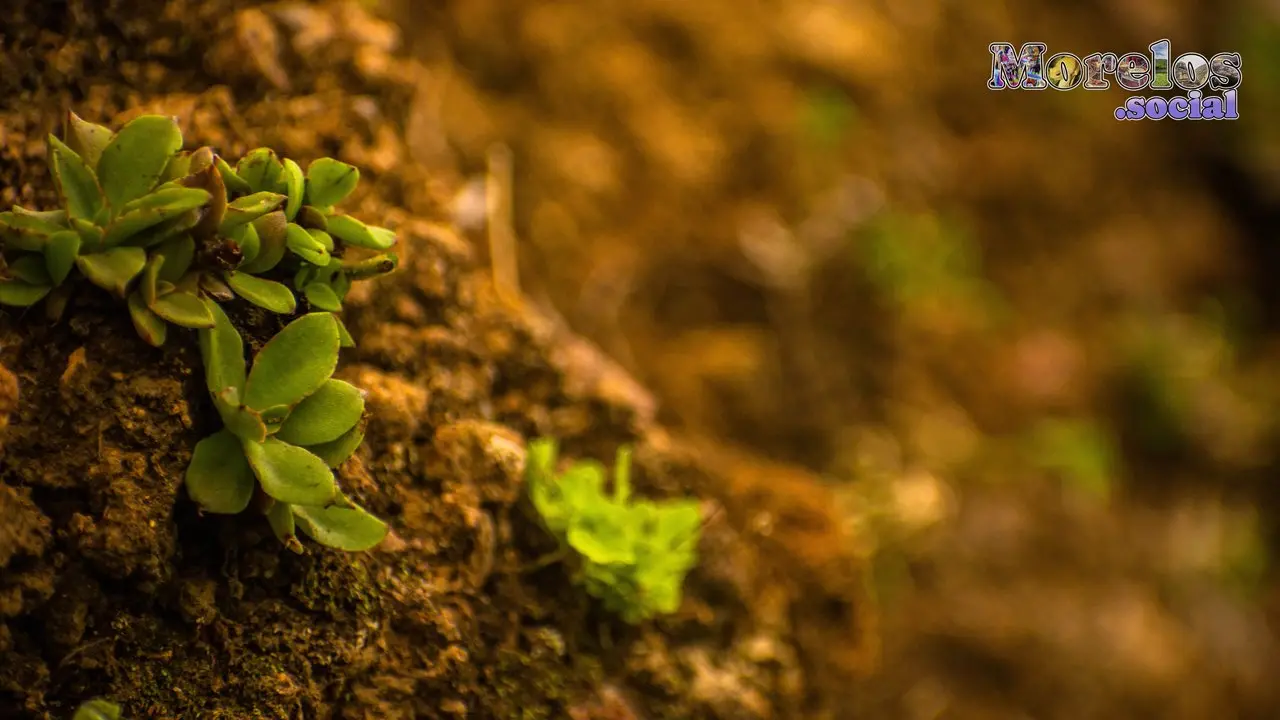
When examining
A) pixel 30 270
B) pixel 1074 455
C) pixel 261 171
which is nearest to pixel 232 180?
pixel 261 171

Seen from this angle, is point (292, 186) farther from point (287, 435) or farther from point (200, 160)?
point (287, 435)

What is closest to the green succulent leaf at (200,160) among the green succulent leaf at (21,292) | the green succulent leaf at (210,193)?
the green succulent leaf at (210,193)

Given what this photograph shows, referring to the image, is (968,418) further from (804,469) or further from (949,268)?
(804,469)

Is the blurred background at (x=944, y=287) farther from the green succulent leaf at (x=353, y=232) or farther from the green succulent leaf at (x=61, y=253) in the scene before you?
the green succulent leaf at (x=61, y=253)

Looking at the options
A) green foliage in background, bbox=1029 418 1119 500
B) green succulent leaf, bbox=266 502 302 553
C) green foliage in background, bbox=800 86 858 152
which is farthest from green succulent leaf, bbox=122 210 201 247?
green foliage in background, bbox=1029 418 1119 500

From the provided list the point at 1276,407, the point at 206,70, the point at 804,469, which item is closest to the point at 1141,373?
the point at 1276,407
